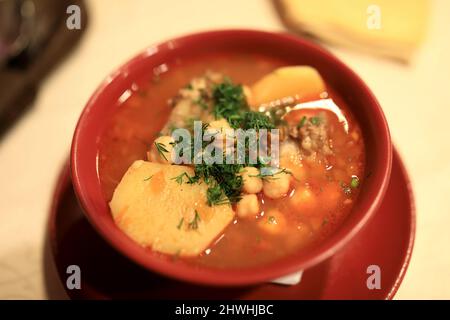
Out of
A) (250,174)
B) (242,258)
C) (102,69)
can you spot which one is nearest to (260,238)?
(242,258)

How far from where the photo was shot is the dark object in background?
8.19ft

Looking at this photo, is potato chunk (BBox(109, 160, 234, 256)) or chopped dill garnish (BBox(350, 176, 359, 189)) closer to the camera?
potato chunk (BBox(109, 160, 234, 256))

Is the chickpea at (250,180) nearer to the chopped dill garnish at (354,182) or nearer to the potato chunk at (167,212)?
the potato chunk at (167,212)

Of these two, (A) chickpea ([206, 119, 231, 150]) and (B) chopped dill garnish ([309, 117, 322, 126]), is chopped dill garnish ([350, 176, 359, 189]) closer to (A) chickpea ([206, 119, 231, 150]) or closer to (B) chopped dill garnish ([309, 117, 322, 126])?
(B) chopped dill garnish ([309, 117, 322, 126])

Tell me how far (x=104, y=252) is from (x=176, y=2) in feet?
5.59

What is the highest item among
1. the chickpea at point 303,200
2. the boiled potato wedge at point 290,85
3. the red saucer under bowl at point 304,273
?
the boiled potato wedge at point 290,85

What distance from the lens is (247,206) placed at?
5.99 ft

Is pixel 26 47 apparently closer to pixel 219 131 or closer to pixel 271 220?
pixel 219 131

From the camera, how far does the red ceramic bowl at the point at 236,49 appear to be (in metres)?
1.63

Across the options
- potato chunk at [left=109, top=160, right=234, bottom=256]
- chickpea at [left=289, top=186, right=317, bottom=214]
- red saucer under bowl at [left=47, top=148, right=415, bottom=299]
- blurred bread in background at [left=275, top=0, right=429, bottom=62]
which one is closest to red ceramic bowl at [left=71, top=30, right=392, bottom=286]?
potato chunk at [left=109, top=160, right=234, bottom=256]

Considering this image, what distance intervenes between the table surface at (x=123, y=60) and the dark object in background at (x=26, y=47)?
8 centimetres

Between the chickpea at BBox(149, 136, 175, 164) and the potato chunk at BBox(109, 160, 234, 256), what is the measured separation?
48 mm

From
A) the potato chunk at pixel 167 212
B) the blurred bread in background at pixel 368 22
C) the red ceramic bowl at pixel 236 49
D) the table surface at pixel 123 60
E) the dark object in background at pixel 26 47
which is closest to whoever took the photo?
the red ceramic bowl at pixel 236 49

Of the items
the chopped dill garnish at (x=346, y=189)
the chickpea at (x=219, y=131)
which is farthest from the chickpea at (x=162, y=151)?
the chopped dill garnish at (x=346, y=189)
